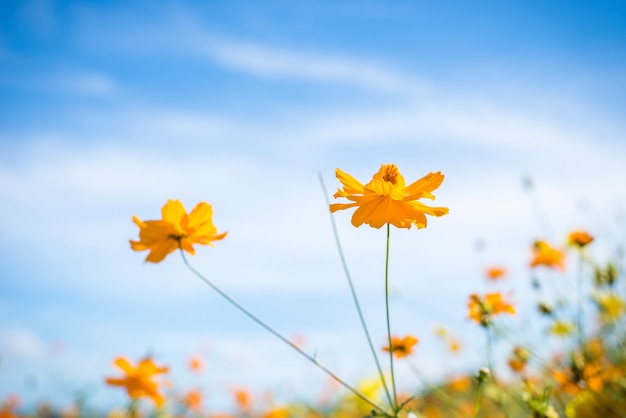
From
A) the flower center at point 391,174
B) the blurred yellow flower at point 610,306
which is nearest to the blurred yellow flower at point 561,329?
the blurred yellow flower at point 610,306

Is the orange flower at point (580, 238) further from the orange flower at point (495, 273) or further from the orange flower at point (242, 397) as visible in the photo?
the orange flower at point (242, 397)

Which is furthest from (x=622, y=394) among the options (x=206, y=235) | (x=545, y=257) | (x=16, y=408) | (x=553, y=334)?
(x=16, y=408)

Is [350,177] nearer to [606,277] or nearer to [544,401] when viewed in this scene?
[544,401]

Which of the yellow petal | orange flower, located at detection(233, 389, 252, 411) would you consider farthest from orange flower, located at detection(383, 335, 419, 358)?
orange flower, located at detection(233, 389, 252, 411)

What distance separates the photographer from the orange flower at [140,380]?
2.33 m

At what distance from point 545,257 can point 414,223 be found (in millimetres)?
1913

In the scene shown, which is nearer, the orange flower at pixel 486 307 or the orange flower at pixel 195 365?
the orange flower at pixel 486 307

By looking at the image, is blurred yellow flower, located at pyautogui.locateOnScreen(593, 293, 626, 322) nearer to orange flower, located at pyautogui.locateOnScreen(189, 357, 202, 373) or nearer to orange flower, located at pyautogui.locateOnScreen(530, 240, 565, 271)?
orange flower, located at pyautogui.locateOnScreen(530, 240, 565, 271)

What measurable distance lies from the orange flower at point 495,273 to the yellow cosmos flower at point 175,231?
9.10ft

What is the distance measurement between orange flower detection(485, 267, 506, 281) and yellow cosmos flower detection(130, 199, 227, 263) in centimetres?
277

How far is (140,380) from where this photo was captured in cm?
235

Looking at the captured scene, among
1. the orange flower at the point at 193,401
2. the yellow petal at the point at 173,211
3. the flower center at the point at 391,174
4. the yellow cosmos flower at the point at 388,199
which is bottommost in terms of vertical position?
the yellow cosmos flower at the point at 388,199

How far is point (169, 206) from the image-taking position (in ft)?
4.66

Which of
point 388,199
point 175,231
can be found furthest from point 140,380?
point 388,199
